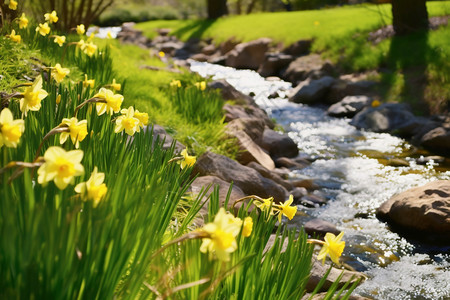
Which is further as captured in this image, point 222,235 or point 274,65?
point 274,65

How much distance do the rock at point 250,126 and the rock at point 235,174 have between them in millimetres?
1384

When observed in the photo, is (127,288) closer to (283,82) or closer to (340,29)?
(283,82)

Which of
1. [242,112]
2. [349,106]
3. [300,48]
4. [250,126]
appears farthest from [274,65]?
[250,126]

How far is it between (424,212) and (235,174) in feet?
5.66

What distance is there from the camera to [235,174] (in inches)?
175

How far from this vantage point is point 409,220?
452cm

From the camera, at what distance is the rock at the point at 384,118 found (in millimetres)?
8188

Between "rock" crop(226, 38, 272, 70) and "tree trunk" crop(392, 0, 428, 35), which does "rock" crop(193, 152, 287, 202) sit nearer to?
"tree trunk" crop(392, 0, 428, 35)

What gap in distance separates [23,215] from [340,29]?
45.3 feet

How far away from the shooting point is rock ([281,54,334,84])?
37.5 feet

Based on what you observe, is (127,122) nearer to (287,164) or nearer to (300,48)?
(287,164)

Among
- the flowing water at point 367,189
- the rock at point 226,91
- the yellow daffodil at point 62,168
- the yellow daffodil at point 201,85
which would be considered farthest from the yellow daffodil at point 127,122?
the rock at point 226,91

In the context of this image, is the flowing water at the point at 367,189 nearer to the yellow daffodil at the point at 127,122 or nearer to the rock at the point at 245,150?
the rock at the point at 245,150

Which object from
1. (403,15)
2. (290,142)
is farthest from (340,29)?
(290,142)
